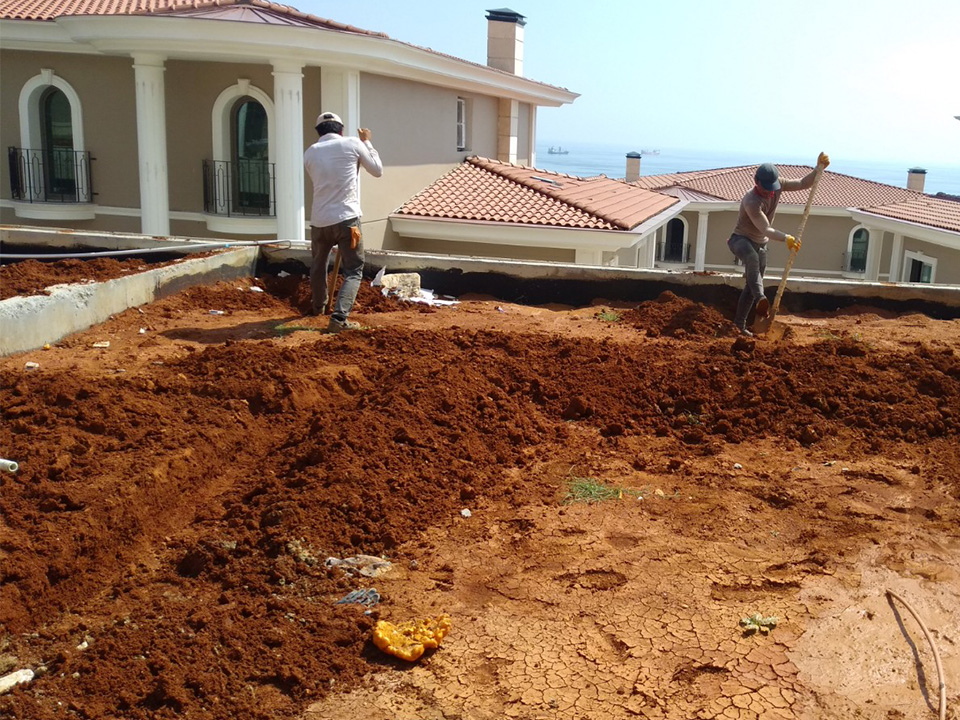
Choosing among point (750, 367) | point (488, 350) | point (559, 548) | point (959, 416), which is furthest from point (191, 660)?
point (959, 416)

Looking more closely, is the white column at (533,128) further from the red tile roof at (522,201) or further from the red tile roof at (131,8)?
the red tile roof at (131,8)

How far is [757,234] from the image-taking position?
28.9 ft

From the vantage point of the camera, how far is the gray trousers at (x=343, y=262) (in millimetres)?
8266

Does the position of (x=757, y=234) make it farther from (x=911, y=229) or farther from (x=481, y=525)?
Answer: (x=911, y=229)

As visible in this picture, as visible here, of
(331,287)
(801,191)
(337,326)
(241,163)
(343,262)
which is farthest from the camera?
(801,191)

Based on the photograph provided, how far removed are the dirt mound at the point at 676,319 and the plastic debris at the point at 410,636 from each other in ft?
17.8

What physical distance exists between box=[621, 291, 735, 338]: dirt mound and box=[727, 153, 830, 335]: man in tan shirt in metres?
0.23

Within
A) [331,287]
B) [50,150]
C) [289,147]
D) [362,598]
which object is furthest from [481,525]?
[50,150]

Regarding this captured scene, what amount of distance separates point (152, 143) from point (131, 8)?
10.5 ft

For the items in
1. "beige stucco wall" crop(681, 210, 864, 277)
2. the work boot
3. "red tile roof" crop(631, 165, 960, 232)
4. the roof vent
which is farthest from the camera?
"beige stucco wall" crop(681, 210, 864, 277)

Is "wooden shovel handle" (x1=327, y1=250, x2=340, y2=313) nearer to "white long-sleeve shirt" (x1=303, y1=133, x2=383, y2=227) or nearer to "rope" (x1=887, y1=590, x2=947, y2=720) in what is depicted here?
"white long-sleeve shirt" (x1=303, y1=133, x2=383, y2=227)

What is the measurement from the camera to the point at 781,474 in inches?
221

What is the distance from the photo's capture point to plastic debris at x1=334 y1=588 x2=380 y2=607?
4.07 m

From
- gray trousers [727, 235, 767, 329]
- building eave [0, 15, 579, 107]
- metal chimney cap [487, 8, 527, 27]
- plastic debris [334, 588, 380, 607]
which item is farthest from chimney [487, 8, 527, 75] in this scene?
plastic debris [334, 588, 380, 607]
